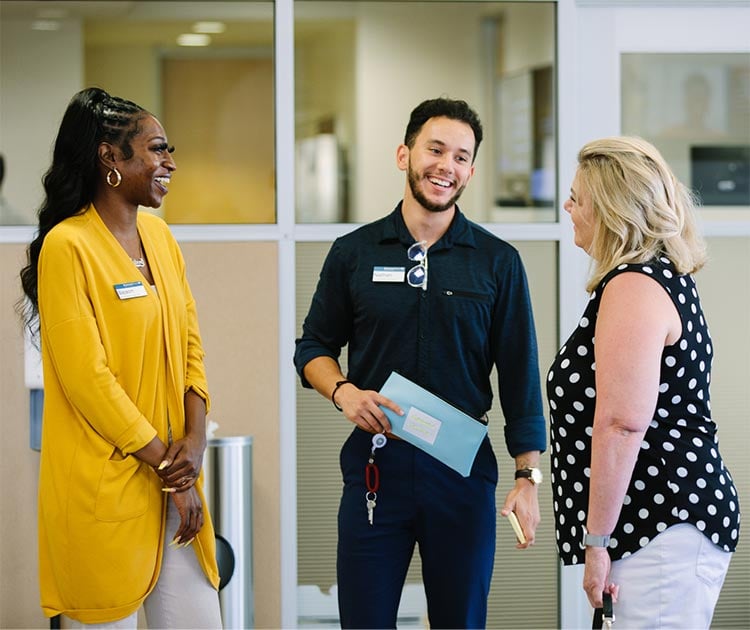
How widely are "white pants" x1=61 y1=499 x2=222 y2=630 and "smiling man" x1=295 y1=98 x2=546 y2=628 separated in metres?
0.41

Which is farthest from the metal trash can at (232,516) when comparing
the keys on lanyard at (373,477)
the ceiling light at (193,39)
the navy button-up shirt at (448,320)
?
the ceiling light at (193,39)

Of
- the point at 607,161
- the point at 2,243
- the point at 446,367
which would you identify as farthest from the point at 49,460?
the point at 2,243

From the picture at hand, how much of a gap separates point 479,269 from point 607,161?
0.50 meters

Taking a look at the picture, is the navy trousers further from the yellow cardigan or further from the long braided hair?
the long braided hair

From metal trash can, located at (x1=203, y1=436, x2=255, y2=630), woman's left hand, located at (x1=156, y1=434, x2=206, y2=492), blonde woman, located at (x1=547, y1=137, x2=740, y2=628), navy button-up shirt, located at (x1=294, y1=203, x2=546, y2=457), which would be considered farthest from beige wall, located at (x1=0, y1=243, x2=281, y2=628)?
blonde woman, located at (x1=547, y1=137, x2=740, y2=628)

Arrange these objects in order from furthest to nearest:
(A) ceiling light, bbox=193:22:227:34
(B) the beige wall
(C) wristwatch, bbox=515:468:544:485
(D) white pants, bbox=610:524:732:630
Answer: (A) ceiling light, bbox=193:22:227:34 → (B) the beige wall → (C) wristwatch, bbox=515:468:544:485 → (D) white pants, bbox=610:524:732:630

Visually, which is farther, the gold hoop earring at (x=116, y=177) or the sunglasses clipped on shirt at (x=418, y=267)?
the sunglasses clipped on shirt at (x=418, y=267)

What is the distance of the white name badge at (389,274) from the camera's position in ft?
8.18

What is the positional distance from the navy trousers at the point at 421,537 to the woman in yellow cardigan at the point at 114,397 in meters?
0.39

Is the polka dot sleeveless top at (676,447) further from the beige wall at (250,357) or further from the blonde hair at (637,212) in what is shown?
the beige wall at (250,357)

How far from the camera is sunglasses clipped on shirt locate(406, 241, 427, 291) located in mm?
2476

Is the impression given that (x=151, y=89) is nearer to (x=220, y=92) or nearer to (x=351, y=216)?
(x=220, y=92)

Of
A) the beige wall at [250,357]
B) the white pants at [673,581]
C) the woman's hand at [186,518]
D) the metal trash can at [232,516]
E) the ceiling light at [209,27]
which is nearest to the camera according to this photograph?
the white pants at [673,581]

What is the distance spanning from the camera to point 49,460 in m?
2.12
